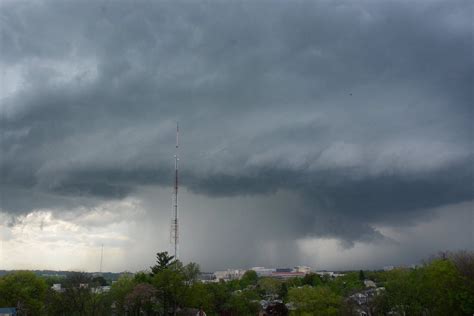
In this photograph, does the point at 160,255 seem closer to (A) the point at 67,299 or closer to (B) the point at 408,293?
(A) the point at 67,299

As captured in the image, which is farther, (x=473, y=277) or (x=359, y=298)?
(x=359, y=298)

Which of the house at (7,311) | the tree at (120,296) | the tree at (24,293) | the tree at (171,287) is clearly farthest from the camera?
the tree at (120,296)

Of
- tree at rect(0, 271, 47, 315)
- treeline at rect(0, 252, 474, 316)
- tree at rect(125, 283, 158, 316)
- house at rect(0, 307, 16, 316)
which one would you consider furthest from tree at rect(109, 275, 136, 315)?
house at rect(0, 307, 16, 316)

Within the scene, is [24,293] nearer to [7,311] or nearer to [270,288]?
[7,311]

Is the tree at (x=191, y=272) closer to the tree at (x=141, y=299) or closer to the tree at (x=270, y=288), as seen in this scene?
the tree at (x=141, y=299)

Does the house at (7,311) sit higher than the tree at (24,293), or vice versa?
the tree at (24,293)

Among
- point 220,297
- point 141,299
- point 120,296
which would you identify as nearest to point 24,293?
point 120,296

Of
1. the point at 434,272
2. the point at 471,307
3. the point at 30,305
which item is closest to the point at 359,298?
the point at 434,272

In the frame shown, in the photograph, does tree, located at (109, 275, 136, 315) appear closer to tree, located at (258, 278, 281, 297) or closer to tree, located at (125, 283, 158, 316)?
tree, located at (125, 283, 158, 316)

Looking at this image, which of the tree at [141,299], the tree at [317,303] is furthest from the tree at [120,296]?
the tree at [317,303]
